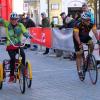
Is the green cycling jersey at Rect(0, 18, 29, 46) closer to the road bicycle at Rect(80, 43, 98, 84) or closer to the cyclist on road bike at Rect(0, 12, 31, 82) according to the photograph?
the cyclist on road bike at Rect(0, 12, 31, 82)

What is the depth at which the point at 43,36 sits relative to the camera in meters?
23.6

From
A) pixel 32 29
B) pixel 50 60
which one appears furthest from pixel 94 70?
pixel 32 29

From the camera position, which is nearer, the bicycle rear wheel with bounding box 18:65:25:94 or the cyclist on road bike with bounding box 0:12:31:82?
the bicycle rear wheel with bounding box 18:65:25:94

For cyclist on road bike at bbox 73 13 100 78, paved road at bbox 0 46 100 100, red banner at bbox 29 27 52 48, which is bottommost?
paved road at bbox 0 46 100 100

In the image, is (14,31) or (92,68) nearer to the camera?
(14,31)

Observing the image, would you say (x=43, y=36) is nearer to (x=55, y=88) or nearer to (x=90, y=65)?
(x=90, y=65)

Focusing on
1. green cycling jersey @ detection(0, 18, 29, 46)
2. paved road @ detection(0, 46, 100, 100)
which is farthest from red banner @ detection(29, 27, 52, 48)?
green cycling jersey @ detection(0, 18, 29, 46)

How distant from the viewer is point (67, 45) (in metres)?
19.5

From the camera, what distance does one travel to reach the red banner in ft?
73.3

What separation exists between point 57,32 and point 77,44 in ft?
28.9

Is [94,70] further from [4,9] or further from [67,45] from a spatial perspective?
[4,9]

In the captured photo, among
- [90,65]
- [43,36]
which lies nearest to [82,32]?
[90,65]

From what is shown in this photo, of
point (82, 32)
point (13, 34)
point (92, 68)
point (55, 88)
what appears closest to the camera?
point (13, 34)

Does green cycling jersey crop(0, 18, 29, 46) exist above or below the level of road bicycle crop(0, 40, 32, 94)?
above
